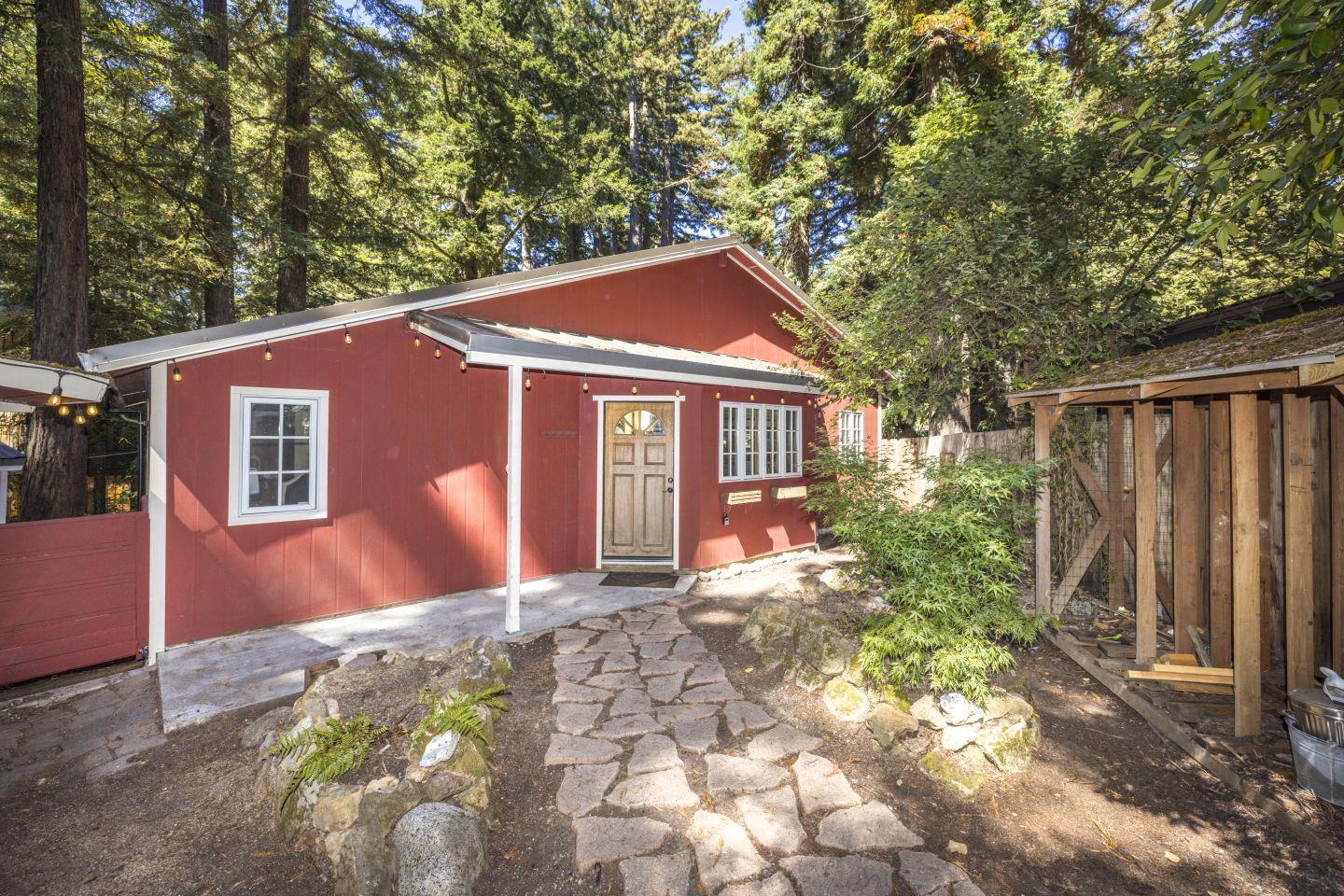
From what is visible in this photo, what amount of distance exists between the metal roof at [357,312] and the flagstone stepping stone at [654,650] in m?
3.68

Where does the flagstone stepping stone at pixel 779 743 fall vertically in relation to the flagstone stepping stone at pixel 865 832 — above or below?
above

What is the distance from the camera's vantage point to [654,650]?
4203 mm

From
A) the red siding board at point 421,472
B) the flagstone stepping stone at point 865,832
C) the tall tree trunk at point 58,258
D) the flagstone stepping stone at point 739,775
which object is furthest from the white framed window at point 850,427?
the tall tree trunk at point 58,258

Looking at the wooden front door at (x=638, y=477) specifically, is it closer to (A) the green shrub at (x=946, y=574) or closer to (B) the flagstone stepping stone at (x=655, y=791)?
(A) the green shrub at (x=946, y=574)

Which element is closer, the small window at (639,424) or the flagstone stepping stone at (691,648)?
the flagstone stepping stone at (691,648)

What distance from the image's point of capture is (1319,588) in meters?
3.83

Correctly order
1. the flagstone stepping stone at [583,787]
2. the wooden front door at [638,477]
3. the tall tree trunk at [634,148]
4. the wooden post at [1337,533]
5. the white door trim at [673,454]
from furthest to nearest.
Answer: the tall tree trunk at [634,148]
the wooden front door at [638,477]
the white door trim at [673,454]
the wooden post at [1337,533]
the flagstone stepping stone at [583,787]

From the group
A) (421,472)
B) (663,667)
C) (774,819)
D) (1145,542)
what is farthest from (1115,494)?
(421,472)

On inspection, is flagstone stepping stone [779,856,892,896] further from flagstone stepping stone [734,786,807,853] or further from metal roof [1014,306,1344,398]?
metal roof [1014,306,1344,398]

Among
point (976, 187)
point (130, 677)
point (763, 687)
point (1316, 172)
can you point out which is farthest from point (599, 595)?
point (976, 187)

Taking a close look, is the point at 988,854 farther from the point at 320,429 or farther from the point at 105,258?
the point at 105,258

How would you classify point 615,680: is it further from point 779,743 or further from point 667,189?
point 667,189

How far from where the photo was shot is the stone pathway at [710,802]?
7.05ft

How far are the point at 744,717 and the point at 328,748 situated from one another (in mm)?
2225
